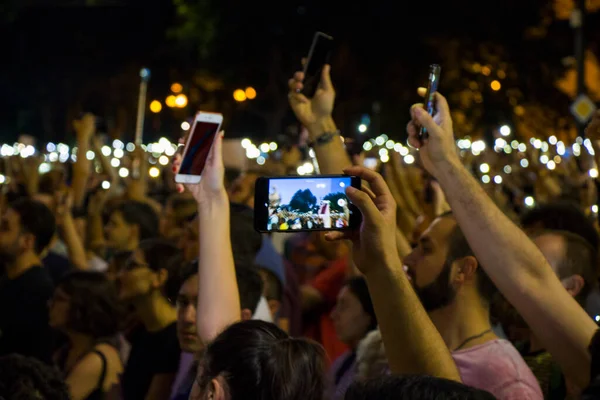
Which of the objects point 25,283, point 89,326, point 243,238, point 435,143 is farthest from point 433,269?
point 25,283

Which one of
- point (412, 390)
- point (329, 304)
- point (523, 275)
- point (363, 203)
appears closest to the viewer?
point (412, 390)

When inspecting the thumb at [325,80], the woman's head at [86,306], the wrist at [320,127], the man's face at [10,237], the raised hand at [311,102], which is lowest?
the woman's head at [86,306]

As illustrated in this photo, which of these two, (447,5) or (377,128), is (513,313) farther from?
(377,128)

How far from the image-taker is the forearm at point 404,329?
312cm

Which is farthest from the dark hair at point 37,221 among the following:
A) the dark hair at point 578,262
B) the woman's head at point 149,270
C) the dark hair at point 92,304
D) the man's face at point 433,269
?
the dark hair at point 578,262

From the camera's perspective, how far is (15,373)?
3.61 meters

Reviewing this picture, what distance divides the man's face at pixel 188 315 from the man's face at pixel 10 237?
2309 millimetres

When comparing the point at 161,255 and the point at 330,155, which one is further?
the point at 161,255

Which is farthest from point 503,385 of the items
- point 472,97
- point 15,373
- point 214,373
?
point 472,97

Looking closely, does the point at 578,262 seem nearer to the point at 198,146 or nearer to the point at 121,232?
the point at 198,146

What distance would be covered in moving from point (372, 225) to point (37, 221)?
13.2 feet

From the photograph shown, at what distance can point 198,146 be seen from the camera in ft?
13.1

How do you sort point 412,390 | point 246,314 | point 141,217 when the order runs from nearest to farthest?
point 412,390 → point 246,314 → point 141,217

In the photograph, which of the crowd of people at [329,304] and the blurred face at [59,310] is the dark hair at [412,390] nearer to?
the crowd of people at [329,304]
